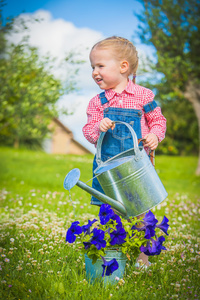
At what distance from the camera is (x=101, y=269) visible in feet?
8.42

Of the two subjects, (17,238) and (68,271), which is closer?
(68,271)

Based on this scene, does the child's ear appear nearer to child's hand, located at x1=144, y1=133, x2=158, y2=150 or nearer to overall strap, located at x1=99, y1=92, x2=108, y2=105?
overall strap, located at x1=99, y1=92, x2=108, y2=105

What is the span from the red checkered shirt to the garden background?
44.7 inches

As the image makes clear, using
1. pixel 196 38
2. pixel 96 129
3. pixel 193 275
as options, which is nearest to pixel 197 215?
pixel 193 275

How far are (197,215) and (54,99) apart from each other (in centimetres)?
441

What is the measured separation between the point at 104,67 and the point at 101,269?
164 centimetres

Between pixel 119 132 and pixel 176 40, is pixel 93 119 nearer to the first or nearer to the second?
pixel 119 132

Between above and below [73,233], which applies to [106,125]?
above

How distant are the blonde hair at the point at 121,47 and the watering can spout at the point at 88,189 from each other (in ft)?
3.80

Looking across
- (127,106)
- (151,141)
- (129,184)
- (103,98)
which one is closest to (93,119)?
(103,98)

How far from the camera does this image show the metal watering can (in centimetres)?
255

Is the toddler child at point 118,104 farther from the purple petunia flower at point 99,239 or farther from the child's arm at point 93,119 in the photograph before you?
the purple petunia flower at point 99,239

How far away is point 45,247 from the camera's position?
3305 millimetres

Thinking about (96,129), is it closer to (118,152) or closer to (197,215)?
(118,152)
